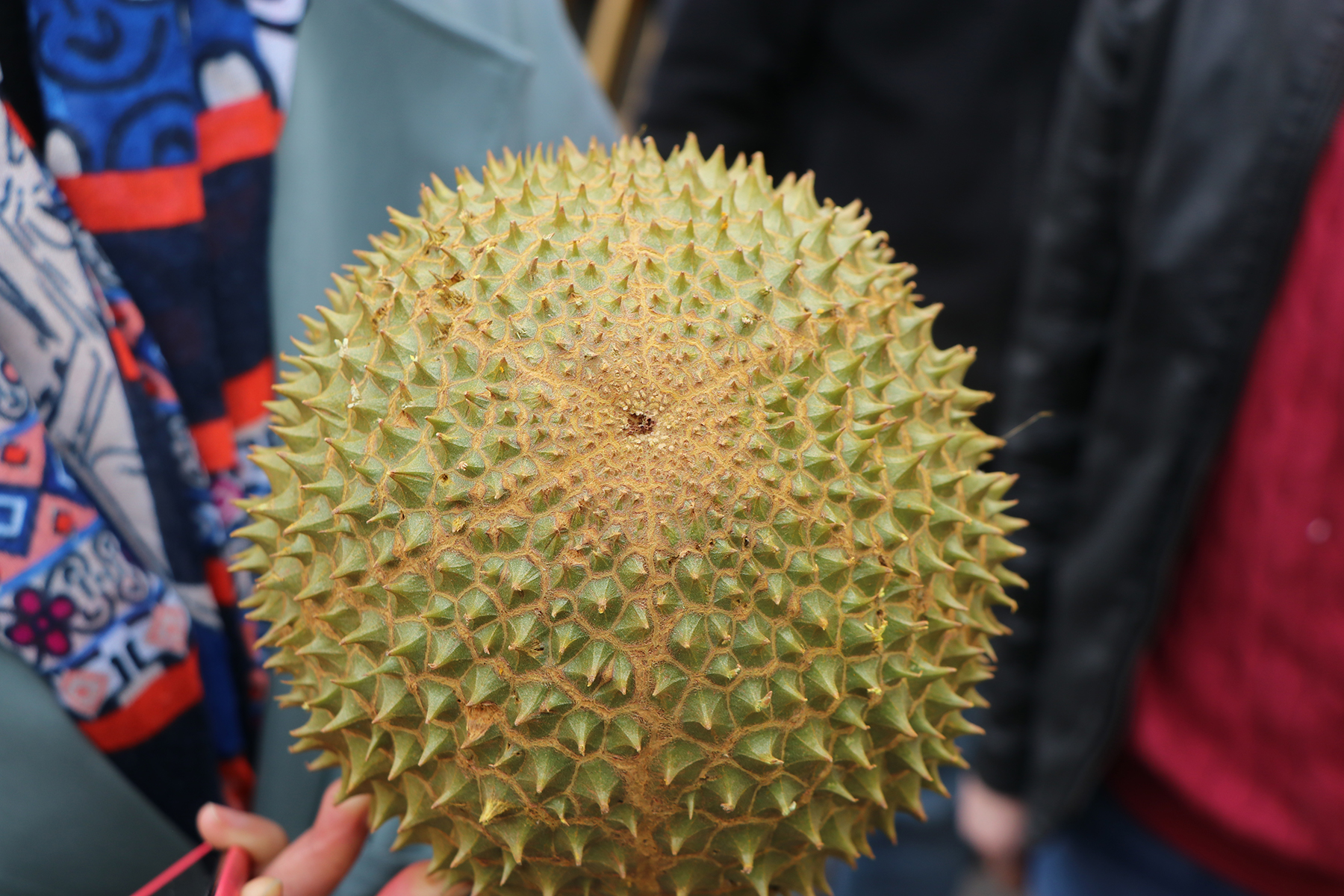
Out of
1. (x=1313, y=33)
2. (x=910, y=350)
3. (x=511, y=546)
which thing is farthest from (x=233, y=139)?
(x=1313, y=33)

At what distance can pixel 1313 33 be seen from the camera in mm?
1539

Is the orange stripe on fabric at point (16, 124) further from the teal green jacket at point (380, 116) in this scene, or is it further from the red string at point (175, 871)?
the red string at point (175, 871)

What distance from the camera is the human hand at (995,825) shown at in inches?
85.7

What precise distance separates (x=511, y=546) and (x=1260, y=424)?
1.46 metres

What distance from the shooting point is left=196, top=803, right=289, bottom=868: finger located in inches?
40.9

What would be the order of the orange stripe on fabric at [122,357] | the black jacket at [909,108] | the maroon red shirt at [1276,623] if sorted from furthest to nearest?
the black jacket at [909,108]
the maroon red shirt at [1276,623]
the orange stripe on fabric at [122,357]

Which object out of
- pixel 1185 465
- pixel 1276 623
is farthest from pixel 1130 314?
pixel 1276 623

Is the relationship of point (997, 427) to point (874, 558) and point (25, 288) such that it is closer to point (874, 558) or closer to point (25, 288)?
point (874, 558)

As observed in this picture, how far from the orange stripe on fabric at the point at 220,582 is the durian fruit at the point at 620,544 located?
0.26 m

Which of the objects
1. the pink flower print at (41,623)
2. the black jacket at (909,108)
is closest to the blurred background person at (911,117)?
the black jacket at (909,108)

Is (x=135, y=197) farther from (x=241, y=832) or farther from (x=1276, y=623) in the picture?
(x=1276, y=623)

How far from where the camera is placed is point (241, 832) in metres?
1.05

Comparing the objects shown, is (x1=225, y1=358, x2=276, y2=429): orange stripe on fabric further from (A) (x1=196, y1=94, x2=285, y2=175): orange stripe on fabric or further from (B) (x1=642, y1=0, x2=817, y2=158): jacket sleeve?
(B) (x1=642, y1=0, x2=817, y2=158): jacket sleeve

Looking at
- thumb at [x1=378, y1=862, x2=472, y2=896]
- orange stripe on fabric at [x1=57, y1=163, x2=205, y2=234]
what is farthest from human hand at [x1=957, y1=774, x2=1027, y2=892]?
orange stripe on fabric at [x1=57, y1=163, x2=205, y2=234]
